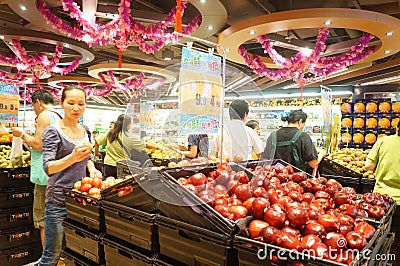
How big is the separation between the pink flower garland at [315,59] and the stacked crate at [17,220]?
4275 millimetres

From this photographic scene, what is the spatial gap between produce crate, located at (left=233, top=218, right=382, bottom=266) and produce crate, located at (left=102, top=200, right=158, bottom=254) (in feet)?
1.88

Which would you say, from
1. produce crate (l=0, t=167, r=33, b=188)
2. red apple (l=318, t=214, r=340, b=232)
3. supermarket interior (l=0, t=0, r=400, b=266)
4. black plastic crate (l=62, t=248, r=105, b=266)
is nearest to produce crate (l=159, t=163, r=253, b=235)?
supermarket interior (l=0, t=0, r=400, b=266)

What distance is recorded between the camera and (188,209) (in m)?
1.53

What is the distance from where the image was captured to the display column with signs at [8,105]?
402 cm

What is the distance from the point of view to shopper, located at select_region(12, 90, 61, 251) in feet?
10.1

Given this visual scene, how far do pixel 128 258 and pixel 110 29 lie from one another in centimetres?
358

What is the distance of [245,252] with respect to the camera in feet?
4.19

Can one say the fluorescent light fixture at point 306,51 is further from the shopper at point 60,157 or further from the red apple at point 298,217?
the red apple at point 298,217

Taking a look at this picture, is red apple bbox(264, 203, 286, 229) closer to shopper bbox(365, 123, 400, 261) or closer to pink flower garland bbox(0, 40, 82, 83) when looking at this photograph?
shopper bbox(365, 123, 400, 261)

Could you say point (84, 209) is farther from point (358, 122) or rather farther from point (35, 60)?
point (358, 122)

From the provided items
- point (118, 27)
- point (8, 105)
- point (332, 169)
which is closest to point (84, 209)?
point (8, 105)

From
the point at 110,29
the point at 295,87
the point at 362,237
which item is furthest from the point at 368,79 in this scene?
the point at 362,237

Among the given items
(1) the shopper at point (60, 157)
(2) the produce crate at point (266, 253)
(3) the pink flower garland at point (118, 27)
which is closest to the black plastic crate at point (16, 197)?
(1) the shopper at point (60, 157)

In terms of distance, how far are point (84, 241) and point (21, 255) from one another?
1.84 m
